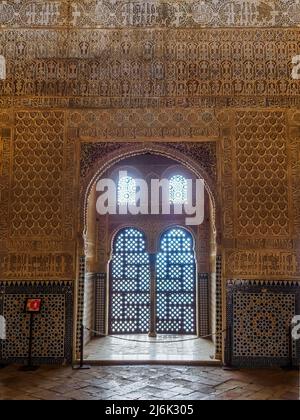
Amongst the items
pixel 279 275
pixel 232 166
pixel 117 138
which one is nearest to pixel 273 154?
pixel 232 166

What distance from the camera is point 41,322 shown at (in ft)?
20.0

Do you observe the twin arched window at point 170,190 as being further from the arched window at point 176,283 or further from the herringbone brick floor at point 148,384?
the herringbone brick floor at point 148,384

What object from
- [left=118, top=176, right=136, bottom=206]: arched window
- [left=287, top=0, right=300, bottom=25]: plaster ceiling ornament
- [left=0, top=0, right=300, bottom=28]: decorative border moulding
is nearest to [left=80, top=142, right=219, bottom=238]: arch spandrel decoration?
[left=0, top=0, right=300, bottom=28]: decorative border moulding

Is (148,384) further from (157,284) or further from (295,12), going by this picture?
(295,12)

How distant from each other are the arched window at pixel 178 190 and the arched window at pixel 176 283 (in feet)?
2.09

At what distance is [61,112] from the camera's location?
6.47 m

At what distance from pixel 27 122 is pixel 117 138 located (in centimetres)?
138

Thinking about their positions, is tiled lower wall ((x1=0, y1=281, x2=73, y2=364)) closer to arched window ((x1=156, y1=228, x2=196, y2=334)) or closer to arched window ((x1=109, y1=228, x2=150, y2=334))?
arched window ((x1=109, y1=228, x2=150, y2=334))

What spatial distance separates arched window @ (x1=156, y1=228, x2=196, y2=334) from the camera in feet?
29.0

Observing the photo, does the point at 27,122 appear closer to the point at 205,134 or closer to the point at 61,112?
the point at 61,112

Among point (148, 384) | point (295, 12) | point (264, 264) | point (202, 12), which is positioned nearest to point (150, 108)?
point (202, 12)

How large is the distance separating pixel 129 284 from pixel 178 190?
221cm

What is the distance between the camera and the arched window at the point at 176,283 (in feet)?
29.0

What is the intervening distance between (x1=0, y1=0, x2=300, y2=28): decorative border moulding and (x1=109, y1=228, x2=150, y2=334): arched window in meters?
4.18
